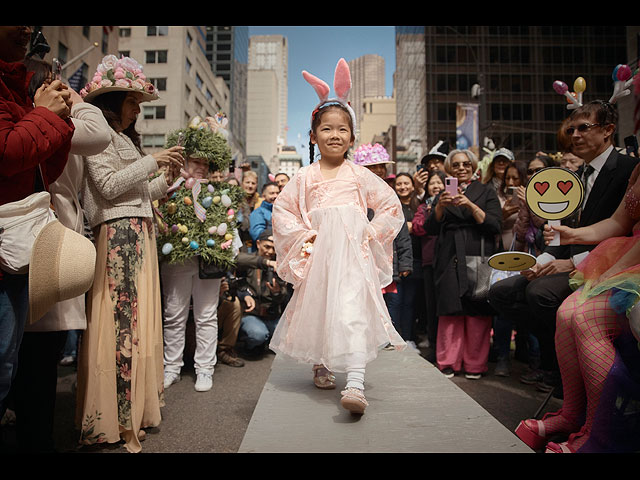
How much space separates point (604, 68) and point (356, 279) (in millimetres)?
47861

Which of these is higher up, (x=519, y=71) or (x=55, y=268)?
(x=519, y=71)

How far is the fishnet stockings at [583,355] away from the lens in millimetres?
2109

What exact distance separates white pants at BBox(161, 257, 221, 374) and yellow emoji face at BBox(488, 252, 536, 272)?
2.72 meters

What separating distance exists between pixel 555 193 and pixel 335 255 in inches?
56.9

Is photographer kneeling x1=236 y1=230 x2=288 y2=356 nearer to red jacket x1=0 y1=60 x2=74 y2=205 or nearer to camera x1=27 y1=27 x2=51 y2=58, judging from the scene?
camera x1=27 y1=27 x2=51 y2=58

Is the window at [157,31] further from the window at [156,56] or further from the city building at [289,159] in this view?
the city building at [289,159]

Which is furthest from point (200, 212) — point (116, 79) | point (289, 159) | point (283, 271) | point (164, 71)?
point (289, 159)

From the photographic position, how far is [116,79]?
3.09 m

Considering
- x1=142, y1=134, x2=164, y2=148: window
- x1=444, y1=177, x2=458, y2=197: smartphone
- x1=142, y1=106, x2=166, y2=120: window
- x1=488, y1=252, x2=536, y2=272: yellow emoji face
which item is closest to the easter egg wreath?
x1=444, y1=177, x2=458, y2=197: smartphone

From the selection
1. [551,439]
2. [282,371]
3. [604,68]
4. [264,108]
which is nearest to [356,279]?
[282,371]

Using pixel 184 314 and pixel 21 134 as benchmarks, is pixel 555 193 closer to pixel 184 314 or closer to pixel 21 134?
pixel 21 134

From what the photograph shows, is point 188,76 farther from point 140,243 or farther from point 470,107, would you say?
point 140,243

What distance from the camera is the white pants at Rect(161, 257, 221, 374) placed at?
424cm

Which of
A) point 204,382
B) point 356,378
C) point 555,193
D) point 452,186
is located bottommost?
point 204,382
